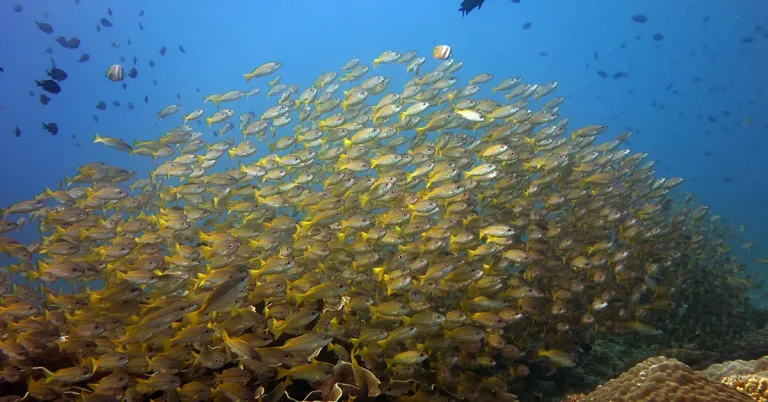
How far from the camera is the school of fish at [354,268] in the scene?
4.49 m

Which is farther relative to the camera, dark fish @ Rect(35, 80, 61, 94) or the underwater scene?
dark fish @ Rect(35, 80, 61, 94)

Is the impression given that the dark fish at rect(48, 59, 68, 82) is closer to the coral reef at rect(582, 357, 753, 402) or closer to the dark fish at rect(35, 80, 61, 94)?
the dark fish at rect(35, 80, 61, 94)

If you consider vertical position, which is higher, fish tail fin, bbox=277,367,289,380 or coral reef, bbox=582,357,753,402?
fish tail fin, bbox=277,367,289,380

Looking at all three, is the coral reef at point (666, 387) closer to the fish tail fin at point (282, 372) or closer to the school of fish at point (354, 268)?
the school of fish at point (354, 268)

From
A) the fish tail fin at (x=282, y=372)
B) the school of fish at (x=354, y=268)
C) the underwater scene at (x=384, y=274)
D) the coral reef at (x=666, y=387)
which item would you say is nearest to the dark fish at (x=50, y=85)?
the underwater scene at (x=384, y=274)

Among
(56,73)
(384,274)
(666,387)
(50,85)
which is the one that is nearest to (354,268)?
(384,274)

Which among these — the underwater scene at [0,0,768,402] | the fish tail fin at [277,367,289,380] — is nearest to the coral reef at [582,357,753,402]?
the underwater scene at [0,0,768,402]

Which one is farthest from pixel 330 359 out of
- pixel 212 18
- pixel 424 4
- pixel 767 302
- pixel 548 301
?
pixel 424 4

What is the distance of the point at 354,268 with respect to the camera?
21.2 feet

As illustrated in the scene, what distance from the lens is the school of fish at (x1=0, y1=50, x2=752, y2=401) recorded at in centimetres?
449

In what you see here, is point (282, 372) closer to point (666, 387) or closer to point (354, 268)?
point (354, 268)

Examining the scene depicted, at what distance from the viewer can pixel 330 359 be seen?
5434 millimetres

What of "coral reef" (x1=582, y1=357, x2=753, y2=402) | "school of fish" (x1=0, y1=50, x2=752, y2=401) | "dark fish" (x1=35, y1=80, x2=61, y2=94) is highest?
"dark fish" (x1=35, y1=80, x2=61, y2=94)

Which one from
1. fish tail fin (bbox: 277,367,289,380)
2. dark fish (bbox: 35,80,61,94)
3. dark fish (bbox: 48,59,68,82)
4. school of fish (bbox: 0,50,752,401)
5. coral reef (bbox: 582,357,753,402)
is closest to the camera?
coral reef (bbox: 582,357,753,402)
